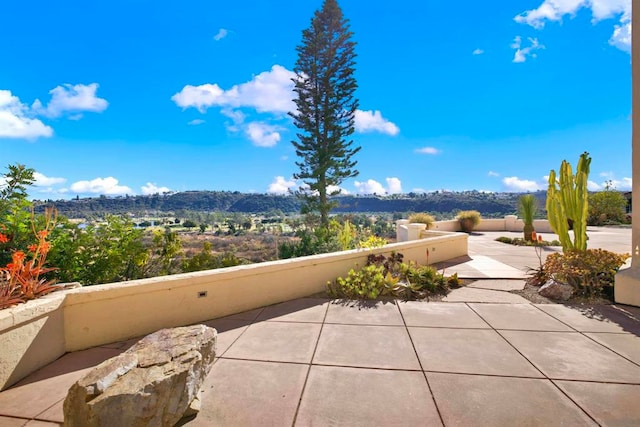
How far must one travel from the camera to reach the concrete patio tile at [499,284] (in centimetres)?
508

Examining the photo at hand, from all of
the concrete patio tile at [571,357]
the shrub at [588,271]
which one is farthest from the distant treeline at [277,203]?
the concrete patio tile at [571,357]

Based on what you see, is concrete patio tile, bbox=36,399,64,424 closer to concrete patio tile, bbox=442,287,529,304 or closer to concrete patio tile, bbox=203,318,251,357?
concrete patio tile, bbox=203,318,251,357

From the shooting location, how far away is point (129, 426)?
1611 millimetres

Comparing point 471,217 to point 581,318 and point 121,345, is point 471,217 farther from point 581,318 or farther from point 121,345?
point 121,345

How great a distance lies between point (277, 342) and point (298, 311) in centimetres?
94

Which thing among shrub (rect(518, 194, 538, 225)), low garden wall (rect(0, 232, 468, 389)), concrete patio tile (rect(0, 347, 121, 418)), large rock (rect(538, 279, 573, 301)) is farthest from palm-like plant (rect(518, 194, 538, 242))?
concrete patio tile (rect(0, 347, 121, 418))

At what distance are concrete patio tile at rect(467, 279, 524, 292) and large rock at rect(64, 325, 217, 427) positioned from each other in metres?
4.95

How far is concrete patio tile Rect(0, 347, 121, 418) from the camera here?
2.11 metres

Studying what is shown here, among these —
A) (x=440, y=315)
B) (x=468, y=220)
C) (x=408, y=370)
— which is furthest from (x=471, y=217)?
(x=408, y=370)

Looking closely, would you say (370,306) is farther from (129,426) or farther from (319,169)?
(319,169)

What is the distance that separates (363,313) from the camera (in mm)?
3912

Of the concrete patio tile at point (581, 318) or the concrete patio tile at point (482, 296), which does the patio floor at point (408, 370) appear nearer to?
the concrete patio tile at point (581, 318)

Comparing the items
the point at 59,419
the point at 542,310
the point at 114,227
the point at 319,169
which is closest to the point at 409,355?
the point at 542,310

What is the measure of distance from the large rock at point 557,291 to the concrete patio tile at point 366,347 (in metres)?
2.92
